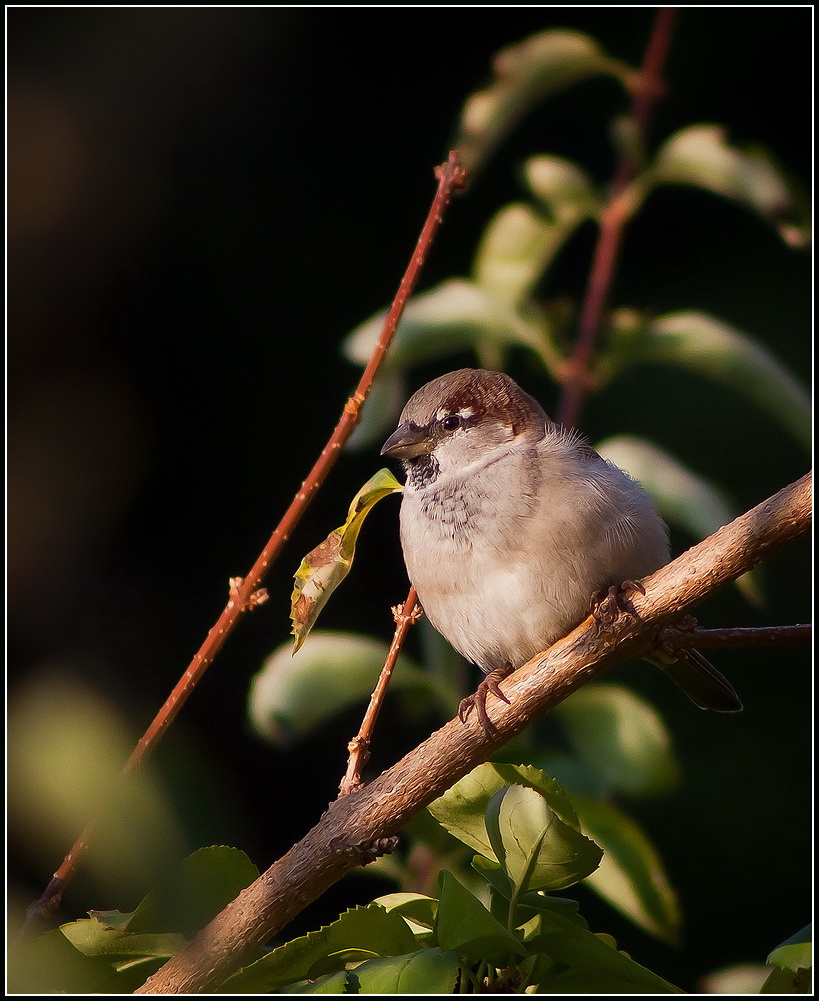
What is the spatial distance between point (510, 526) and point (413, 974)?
607 mm

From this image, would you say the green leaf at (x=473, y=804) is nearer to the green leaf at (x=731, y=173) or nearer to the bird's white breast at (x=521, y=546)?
the bird's white breast at (x=521, y=546)

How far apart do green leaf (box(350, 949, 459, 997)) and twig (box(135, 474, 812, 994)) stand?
126mm

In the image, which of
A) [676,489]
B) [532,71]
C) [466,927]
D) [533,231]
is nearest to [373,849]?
[466,927]

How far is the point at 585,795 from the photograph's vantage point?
3.16 ft

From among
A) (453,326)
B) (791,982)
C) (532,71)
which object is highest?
(532,71)

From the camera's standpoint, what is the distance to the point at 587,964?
1.88 ft

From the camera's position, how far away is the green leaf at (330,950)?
1.90 feet

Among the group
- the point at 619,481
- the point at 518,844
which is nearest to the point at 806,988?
the point at 518,844

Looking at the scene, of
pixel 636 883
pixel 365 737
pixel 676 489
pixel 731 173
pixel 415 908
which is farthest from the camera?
pixel 731 173

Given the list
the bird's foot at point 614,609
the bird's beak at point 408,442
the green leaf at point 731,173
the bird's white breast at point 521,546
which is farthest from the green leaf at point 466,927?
the green leaf at point 731,173

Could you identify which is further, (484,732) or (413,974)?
(484,732)

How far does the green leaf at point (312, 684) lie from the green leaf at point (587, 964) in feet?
1.42

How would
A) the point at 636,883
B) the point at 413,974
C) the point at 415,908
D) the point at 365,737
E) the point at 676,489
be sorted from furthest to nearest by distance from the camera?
the point at 676,489 < the point at 636,883 < the point at 365,737 < the point at 415,908 < the point at 413,974

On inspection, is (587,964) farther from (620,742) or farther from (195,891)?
(620,742)
